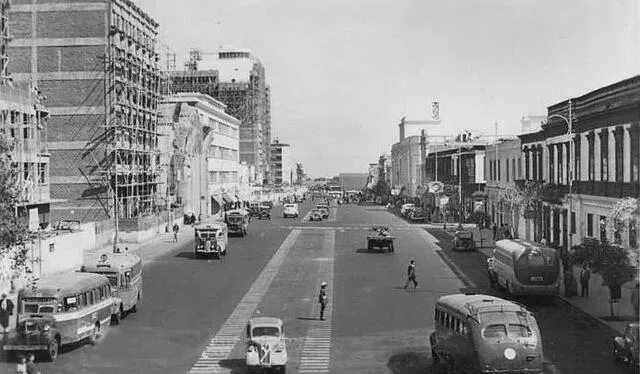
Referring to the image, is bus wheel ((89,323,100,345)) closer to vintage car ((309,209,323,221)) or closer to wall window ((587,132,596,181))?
wall window ((587,132,596,181))

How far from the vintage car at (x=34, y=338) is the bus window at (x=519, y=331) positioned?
42.1 feet

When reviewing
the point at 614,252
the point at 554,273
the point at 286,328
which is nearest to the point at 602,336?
the point at 614,252

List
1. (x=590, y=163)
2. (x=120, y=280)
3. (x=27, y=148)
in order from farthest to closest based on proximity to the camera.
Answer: (x=590, y=163), (x=27, y=148), (x=120, y=280)

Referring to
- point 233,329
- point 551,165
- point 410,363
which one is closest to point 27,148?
point 233,329

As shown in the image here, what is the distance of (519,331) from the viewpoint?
20.8 metres

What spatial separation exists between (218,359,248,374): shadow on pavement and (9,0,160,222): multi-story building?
42772 mm

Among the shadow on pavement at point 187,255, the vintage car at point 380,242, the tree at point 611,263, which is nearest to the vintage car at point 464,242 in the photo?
the vintage car at point 380,242

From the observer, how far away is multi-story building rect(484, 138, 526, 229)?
239ft

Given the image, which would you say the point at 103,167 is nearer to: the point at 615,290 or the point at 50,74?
the point at 50,74

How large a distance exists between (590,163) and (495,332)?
3153 cm

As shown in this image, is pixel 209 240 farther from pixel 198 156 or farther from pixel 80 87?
pixel 198 156

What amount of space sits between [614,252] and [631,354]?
846 cm

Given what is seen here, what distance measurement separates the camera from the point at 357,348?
2584 centimetres

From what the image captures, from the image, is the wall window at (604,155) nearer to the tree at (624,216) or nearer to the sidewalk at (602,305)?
the sidewalk at (602,305)
